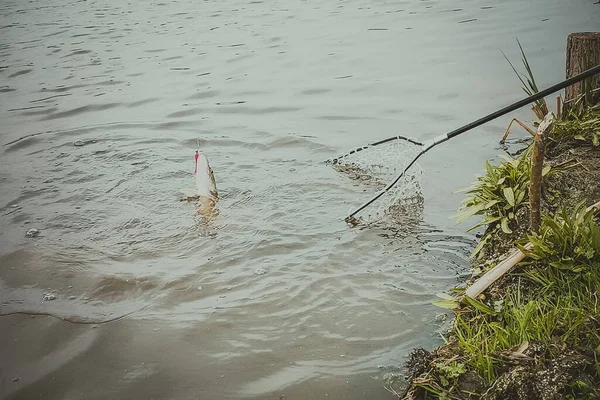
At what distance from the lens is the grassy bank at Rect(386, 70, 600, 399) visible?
293cm

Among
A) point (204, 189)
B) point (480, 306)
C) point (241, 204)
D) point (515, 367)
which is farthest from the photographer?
point (241, 204)

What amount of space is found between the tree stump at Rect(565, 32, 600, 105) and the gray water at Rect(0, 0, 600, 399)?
4.43 feet

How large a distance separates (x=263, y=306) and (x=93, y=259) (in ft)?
6.20

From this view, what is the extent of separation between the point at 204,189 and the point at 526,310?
12.0 ft

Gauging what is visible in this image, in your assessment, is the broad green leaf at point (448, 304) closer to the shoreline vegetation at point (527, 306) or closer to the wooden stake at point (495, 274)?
the shoreline vegetation at point (527, 306)

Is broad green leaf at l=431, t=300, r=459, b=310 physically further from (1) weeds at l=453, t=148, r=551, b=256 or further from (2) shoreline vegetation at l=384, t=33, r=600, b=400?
(1) weeds at l=453, t=148, r=551, b=256

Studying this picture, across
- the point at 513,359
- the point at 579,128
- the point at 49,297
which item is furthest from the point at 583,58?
the point at 49,297

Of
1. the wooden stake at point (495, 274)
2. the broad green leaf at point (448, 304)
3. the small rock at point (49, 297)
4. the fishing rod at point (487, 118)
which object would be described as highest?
the fishing rod at point (487, 118)

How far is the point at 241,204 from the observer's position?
611 centimetres

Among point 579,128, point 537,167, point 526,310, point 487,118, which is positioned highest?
point 487,118

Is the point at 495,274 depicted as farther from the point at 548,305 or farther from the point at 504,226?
the point at 504,226

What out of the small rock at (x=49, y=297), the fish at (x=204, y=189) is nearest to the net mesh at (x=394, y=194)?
the fish at (x=204, y=189)

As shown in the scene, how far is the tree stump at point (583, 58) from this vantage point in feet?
17.5

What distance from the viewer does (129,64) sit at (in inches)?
493
